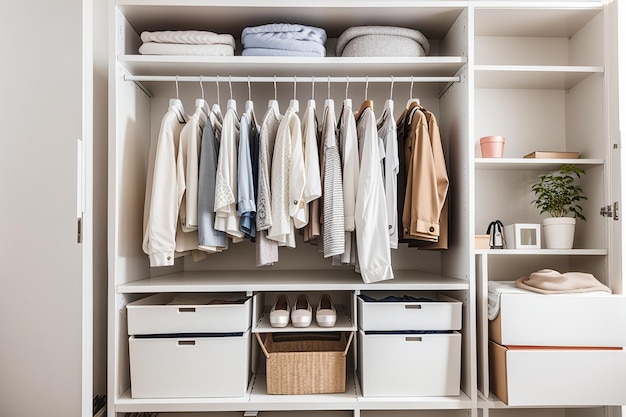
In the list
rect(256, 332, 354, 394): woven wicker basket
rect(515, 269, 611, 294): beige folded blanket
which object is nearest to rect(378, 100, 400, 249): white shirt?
rect(256, 332, 354, 394): woven wicker basket

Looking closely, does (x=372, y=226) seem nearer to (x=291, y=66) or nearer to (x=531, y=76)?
(x=291, y=66)

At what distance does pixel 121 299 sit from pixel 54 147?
0.66 m

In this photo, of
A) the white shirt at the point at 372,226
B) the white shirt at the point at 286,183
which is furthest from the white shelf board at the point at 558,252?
the white shirt at the point at 286,183

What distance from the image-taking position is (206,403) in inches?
73.4

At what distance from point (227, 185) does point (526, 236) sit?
138 cm

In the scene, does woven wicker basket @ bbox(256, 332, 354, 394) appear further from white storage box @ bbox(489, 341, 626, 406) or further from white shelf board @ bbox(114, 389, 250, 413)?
white storage box @ bbox(489, 341, 626, 406)

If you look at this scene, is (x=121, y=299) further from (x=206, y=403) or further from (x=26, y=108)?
(x=26, y=108)

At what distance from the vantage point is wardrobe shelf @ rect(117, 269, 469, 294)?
1.91 meters

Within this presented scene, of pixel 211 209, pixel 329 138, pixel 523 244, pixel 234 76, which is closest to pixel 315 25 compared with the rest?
pixel 234 76

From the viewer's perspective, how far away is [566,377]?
1806 mm

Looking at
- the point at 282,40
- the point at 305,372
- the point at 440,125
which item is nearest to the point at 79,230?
the point at 305,372

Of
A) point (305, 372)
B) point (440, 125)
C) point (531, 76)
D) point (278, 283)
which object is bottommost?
point (305, 372)

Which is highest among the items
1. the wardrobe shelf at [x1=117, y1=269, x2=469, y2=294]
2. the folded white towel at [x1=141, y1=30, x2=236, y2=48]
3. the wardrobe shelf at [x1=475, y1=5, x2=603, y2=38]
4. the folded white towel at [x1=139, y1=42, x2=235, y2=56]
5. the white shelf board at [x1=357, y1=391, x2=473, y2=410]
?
the wardrobe shelf at [x1=475, y1=5, x2=603, y2=38]

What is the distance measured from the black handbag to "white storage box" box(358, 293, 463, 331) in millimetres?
455
